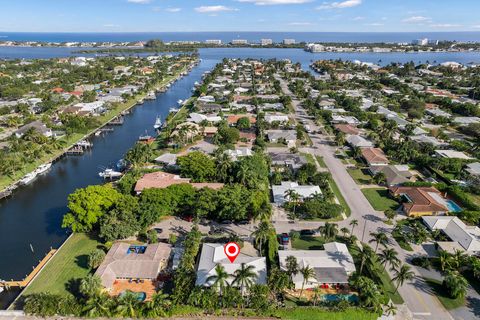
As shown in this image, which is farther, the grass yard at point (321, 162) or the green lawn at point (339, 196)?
the grass yard at point (321, 162)

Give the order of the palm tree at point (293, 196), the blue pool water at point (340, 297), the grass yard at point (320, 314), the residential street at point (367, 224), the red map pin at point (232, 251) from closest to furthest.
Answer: the grass yard at point (320, 314), the residential street at point (367, 224), the blue pool water at point (340, 297), the red map pin at point (232, 251), the palm tree at point (293, 196)

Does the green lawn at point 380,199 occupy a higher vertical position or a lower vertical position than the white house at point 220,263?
lower

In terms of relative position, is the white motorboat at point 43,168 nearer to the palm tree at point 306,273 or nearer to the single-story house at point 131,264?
the single-story house at point 131,264

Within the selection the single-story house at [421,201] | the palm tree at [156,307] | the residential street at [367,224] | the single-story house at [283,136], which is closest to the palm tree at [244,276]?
the palm tree at [156,307]

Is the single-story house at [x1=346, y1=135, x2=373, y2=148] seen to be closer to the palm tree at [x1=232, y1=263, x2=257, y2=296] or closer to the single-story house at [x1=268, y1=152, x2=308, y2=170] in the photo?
the single-story house at [x1=268, y1=152, x2=308, y2=170]

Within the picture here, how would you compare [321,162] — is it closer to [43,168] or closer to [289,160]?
[289,160]

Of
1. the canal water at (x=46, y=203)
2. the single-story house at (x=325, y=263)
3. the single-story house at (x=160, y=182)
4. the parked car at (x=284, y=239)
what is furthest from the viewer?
the single-story house at (x=160, y=182)
